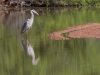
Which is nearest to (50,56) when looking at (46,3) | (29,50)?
(29,50)

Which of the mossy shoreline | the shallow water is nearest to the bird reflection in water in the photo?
the shallow water

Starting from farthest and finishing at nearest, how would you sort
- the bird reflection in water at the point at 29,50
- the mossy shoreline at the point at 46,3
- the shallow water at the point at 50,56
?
the mossy shoreline at the point at 46,3
the bird reflection in water at the point at 29,50
the shallow water at the point at 50,56

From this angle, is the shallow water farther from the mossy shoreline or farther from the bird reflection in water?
the mossy shoreline

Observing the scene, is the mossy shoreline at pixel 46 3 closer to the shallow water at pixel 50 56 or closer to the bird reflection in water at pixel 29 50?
the shallow water at pixel 50 56

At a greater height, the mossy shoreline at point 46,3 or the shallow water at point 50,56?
the mossy shoreline at point 46,3

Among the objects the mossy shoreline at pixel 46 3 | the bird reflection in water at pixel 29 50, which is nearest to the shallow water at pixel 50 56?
the bird reflection in water at pixel 29 50

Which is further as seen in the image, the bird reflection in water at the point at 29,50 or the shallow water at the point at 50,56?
the bird reflection in water at the point at 29,50

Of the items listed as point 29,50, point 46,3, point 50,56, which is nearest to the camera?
point 50,56

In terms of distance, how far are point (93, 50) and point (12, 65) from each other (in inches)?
139

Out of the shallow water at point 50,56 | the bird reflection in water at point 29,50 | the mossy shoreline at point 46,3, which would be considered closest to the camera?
the shallow water at point 50,56

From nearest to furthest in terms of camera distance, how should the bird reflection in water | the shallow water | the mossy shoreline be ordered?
the shallow water < the bird reflection in water < the mossy shoreline

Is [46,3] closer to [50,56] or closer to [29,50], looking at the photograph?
[29,50]

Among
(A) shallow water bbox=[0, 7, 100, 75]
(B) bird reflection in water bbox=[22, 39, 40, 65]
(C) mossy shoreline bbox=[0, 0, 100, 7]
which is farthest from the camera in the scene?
(C) mossy shoreline bbox=[0, 0, 100, 7]

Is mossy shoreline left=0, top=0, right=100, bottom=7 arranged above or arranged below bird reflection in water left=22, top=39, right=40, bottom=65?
above
